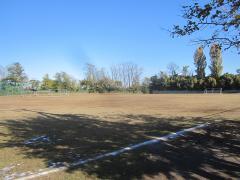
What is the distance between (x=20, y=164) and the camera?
21.3ft

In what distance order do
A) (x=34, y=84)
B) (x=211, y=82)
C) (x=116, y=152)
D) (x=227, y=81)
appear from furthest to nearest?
(x=34, y=84) → (x=211, y=82) → (x=227, y=81) → (x=116, y=152)

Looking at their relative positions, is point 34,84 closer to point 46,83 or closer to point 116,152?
point 46,83

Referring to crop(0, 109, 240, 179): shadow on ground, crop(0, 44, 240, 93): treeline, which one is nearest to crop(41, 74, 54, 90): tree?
crop(0, 44, 240, 93): treeline

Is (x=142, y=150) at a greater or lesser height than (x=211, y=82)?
lesser

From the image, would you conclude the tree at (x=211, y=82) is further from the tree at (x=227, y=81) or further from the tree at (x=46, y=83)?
the tree at (x=46, y=83)

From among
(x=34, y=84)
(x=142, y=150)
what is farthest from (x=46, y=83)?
(x=142, y=150)

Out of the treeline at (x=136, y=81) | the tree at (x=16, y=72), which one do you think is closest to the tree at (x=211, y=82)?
the treeline at (x=136, y=81)

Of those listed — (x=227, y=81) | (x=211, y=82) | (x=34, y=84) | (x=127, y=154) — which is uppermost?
(x=227, y=81)

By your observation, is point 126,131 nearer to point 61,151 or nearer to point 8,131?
point 61,151

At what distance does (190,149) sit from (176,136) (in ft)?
5.23

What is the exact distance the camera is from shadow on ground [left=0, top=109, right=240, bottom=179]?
601 cm

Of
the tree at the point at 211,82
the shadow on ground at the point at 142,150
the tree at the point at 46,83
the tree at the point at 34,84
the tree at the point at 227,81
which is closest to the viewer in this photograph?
the shadow on ground at the point at 142,150

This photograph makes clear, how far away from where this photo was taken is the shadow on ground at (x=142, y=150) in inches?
237

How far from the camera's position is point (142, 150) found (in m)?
7.59
